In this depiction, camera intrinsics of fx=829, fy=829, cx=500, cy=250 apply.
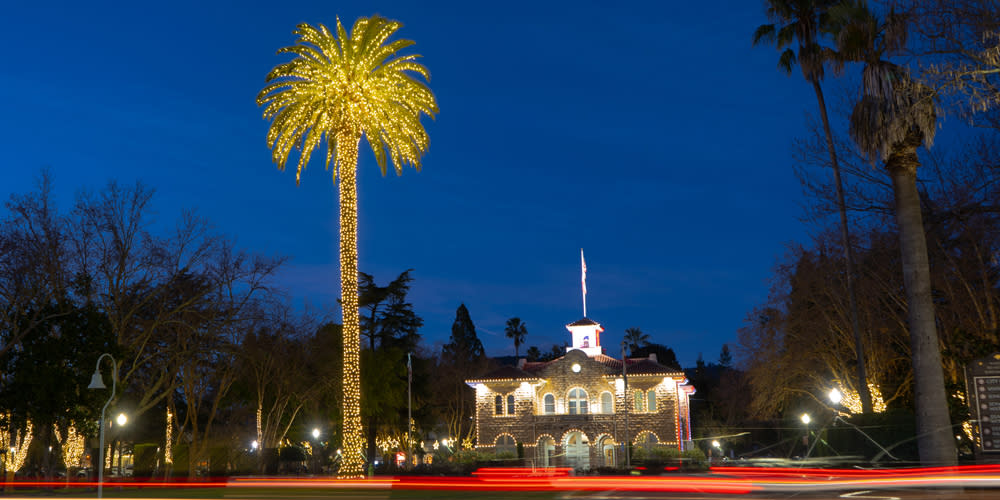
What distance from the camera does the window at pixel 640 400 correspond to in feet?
204

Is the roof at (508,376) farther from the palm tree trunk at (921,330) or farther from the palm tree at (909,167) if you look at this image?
the palm tree trunk at (921,330)

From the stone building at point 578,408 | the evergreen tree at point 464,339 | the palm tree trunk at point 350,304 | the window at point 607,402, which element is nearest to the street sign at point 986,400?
the palm tree trunk at point 350,304

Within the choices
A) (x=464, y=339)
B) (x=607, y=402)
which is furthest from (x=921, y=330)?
(x=464, y=339)

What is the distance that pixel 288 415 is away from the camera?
65.4 metres

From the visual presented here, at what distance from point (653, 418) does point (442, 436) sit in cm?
4493

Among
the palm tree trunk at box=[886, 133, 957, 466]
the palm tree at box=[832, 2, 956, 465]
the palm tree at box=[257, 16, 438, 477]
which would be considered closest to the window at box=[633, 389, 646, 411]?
the palm tree at box=[257, 16, 438, 477]

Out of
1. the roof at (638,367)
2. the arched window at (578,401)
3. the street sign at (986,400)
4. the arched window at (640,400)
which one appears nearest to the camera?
the street sign at (986,400)

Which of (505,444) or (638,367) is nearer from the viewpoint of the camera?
(638,367)

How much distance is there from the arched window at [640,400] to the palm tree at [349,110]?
3262cm

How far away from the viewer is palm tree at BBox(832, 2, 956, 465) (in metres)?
17.5

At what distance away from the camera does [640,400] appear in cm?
6228

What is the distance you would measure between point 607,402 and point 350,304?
35481 mm

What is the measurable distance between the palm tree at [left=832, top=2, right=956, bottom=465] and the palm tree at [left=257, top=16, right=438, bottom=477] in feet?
65.3

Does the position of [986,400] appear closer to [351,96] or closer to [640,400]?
[351,96]
